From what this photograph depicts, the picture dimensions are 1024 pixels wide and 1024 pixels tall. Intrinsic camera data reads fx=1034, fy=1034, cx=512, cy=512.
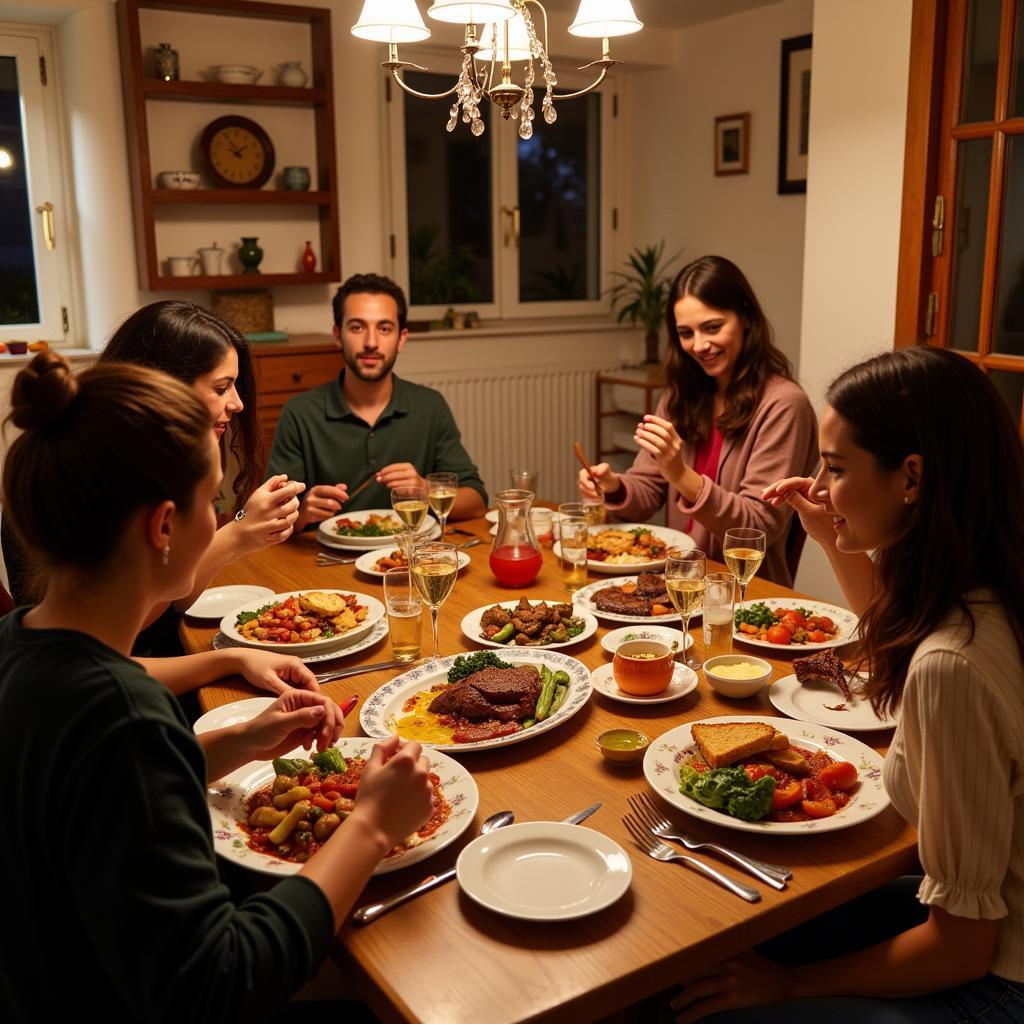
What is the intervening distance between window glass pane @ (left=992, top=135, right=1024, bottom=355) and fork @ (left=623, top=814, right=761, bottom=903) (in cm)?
238

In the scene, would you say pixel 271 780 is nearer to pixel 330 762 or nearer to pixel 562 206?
pixel 330 762

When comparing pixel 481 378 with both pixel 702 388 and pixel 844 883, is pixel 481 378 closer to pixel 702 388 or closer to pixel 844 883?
pixel 702 388

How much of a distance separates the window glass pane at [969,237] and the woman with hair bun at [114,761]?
2.76 m

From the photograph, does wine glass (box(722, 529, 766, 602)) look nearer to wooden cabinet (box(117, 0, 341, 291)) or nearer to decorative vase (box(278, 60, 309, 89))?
wooden cabinet (box(117, 0, 341, 291))

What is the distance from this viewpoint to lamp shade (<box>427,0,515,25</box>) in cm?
181

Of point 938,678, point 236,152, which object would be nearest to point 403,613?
point 938,678

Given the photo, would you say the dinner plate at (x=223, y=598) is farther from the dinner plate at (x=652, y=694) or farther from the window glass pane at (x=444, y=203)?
the window glass pane at (x=444, y=203)

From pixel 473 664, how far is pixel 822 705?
0.56 meters

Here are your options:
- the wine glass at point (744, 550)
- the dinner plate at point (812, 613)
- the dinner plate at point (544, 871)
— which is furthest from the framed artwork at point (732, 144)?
the dinner plate at point (544, 871)

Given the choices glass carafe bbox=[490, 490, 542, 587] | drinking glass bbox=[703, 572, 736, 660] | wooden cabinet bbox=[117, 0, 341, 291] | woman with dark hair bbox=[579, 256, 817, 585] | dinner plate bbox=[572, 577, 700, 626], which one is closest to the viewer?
drinking glass bbox=[703, 572, 736, 660]

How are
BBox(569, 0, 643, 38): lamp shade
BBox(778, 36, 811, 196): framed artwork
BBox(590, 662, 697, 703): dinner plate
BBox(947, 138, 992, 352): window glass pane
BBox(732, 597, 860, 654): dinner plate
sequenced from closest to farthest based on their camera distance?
BBox(590, 662, 697, 703): dinner plate → BBox(732, 597, 860, 654): dinner plate → BBox(569, 0, 643, 38): lamp shade → BBox(947, 138, 992, 352): window glass pane → BBox(778, 36, 811, 196): framed artwork

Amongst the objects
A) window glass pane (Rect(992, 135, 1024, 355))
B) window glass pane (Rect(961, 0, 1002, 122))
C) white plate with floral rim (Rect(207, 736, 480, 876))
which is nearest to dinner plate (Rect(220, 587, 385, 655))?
white plate with floral rim (Rect(207, 736, 480, 876))

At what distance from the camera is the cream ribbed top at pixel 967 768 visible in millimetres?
1142

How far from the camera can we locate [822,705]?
5.26 ft
